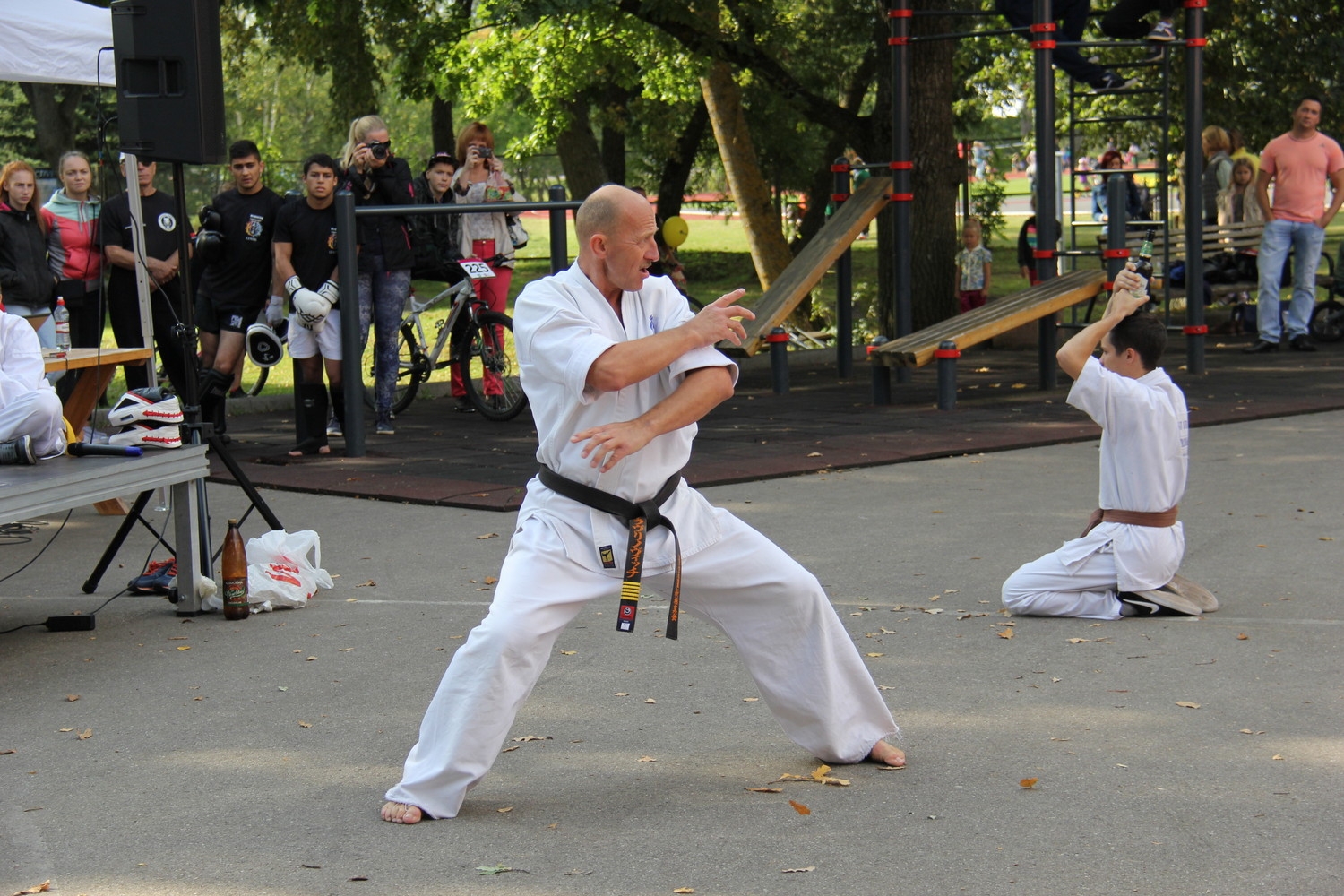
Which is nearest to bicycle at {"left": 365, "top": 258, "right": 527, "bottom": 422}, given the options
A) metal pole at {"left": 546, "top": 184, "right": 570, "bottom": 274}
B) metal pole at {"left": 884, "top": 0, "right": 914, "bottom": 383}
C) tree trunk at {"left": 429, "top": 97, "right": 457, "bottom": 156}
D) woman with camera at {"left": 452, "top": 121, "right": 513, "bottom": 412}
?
woman with camera at {"left": 452, "top": 121, "right": 513, "bottom": 412}

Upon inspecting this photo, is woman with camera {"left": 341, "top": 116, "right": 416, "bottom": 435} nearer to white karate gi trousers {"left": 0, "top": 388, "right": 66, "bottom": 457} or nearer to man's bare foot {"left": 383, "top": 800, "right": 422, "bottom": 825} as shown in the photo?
white karate gi trousers {"left": 0, "top": 388, "right": 66, "bottom": 457}

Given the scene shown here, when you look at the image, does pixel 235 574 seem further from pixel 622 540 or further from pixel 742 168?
pixel 742 168

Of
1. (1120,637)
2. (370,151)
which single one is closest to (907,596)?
(1120,637)

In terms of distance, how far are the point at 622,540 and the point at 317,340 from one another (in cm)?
639

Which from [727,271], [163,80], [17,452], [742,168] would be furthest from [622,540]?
[727,271]

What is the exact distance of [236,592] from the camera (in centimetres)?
648

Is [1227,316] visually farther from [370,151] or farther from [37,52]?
[37,52]

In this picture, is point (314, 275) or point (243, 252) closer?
point (314, 275)

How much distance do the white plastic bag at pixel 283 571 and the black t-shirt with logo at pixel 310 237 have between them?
3.62 metres

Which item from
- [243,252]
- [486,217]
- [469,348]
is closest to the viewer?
[243,252]

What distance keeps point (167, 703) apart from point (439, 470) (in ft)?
14.0

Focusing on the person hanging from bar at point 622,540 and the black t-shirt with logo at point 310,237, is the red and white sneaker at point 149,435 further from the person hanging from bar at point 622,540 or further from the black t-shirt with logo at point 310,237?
the black t-shirt with logo at point 310,237

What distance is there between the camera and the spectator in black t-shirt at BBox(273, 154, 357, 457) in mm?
10078

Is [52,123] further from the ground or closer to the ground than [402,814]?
further from the ground
